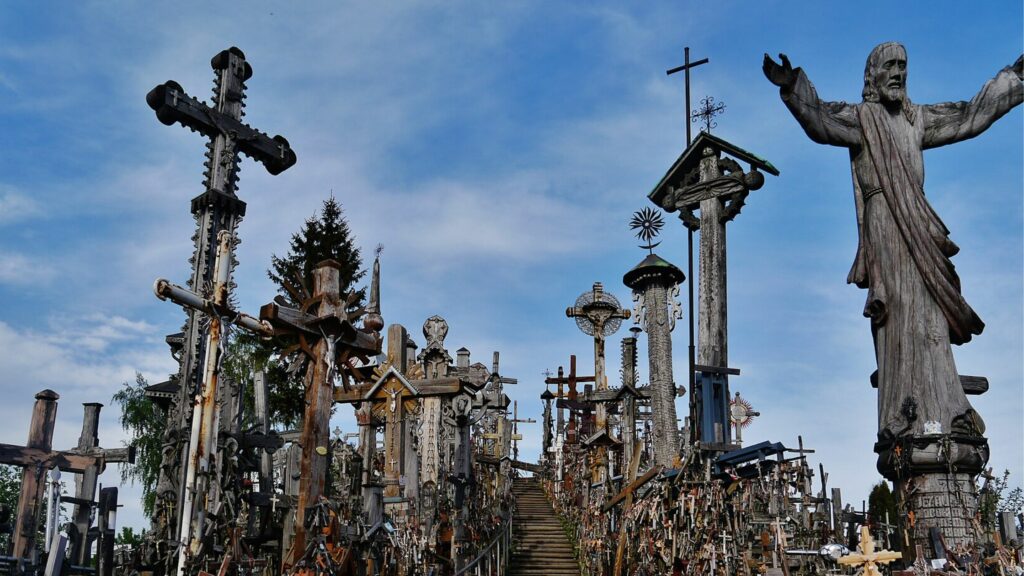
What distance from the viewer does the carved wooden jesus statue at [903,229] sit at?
33.4ft

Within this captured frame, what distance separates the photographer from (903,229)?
10.8 metres

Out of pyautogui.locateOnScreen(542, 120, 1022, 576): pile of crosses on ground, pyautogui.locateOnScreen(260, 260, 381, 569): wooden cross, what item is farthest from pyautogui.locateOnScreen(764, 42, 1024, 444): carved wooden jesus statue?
pyautogui.locateOnScreen(260, 260, 381, 569): wooden cross

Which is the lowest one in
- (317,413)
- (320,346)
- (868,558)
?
(868,558)

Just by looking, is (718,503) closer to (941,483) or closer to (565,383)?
(941,483)

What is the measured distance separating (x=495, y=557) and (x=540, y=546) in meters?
3.11

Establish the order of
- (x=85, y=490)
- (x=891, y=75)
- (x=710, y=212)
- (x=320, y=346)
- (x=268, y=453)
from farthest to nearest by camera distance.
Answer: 1. (x=85, y=490)
2. (x=710, y=212)
3. (x=268, y=453)
4. (x=891, y=75)
5. (x=320, y=346)

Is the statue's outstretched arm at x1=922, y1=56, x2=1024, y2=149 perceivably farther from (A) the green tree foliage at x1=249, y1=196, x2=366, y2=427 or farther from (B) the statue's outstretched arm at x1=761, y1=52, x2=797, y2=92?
(A) the green tree foliage at x1=249, y1=196, x2=366, y2=427

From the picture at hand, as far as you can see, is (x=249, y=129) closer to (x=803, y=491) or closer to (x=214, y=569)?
(x=214, y=569)

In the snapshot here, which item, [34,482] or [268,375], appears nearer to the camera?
[34,482]

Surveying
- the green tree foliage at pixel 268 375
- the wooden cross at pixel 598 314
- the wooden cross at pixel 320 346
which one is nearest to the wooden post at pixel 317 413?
the wooden cross at pixel 320 346

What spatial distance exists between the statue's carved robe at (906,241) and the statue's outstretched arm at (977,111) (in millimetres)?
13

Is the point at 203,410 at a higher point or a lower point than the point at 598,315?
lower

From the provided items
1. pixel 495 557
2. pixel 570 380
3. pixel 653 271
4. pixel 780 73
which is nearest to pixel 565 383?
pixel 570 380

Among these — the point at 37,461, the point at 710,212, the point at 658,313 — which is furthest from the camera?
the point at 658,313
